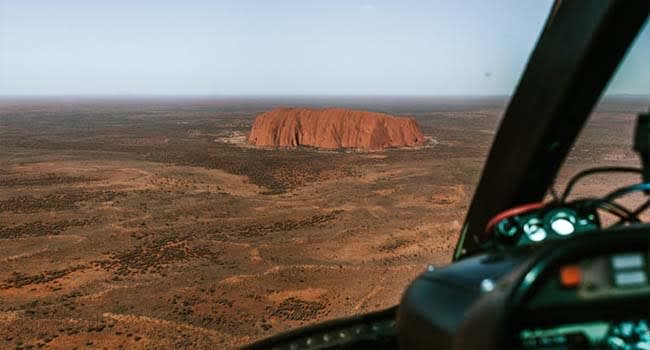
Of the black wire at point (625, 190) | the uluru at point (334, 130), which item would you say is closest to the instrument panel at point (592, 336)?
the black wire at point (625, 190)

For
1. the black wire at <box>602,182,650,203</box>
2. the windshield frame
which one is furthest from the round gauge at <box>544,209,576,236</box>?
the windshield frame

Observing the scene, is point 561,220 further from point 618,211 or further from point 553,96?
point 553,96

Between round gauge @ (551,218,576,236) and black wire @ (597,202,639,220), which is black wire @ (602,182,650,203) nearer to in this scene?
black wire @ (597,202,639,220)

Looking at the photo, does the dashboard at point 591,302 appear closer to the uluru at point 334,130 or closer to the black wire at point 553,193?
the black wire at point 553,193

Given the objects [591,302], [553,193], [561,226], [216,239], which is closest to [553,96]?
[553,193]

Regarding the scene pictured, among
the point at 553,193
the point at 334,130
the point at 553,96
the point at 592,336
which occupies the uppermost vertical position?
the point at 553,96

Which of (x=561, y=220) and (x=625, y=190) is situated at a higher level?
(x=625, y=190)
